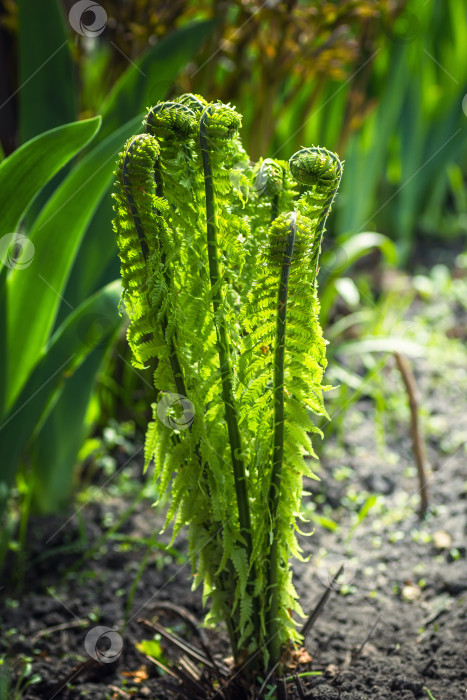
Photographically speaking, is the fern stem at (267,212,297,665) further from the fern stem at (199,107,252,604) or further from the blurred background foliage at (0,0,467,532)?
the blurred background foliage at (0,0,467,532)

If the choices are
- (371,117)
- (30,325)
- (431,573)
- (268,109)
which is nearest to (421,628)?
(431,573)

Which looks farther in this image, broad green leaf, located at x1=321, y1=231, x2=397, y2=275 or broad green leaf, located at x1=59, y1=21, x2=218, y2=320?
broad green leaf, located at x1=321, y1=231, x2=397, y2=275

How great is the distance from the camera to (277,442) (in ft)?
2.75

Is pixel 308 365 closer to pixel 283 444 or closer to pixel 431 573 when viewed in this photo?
pixel 283 444

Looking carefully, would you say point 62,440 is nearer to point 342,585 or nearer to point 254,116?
point 342,585

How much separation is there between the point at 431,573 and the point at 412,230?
1921mm

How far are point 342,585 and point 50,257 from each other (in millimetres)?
786

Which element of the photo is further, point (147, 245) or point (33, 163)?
point (33, 163)

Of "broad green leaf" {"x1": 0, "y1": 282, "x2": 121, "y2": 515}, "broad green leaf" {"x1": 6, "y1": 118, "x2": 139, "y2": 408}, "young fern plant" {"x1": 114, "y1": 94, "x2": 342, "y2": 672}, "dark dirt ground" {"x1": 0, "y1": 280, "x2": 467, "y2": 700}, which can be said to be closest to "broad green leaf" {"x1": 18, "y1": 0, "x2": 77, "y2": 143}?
"broad green leaf" {"x1": 6, "y1": 118, "x2": 139, "y2": 408}

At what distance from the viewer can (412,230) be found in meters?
2.96

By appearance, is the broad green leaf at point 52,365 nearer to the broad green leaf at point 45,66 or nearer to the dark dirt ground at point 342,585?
the dark dirt ground at point 342,585

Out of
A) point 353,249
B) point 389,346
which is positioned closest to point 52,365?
point 389,346

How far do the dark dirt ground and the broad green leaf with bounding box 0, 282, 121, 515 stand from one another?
24 cm

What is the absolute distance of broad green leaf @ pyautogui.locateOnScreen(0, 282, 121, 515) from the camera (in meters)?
Answer: 1.17
